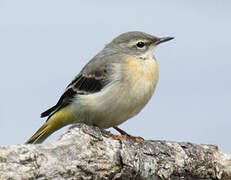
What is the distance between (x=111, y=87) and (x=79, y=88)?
2.91 ft

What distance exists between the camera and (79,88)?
1035 centimetres

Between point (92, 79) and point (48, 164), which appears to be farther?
point (92, 79)

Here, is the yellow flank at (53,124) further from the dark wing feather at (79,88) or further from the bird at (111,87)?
the dark wing feather at (79,88)

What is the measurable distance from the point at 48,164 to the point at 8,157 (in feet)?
1.94

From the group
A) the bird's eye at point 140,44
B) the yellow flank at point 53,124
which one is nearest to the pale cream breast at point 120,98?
the yellow flank at point 53,124

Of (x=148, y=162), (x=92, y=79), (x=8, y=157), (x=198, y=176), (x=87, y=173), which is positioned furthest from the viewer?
(x=92, y=79)

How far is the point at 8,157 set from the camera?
7.28 m

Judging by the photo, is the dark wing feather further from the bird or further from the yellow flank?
the yellow flank

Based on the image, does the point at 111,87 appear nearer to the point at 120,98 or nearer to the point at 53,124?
the point at 120,98

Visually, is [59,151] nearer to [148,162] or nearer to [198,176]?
[148,162]

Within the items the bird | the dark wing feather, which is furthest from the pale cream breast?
the dark wing feather

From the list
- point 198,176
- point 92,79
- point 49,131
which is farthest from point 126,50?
point 198,176

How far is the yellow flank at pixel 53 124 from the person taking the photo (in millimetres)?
10258

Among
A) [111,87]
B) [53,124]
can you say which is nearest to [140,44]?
[111,87]
